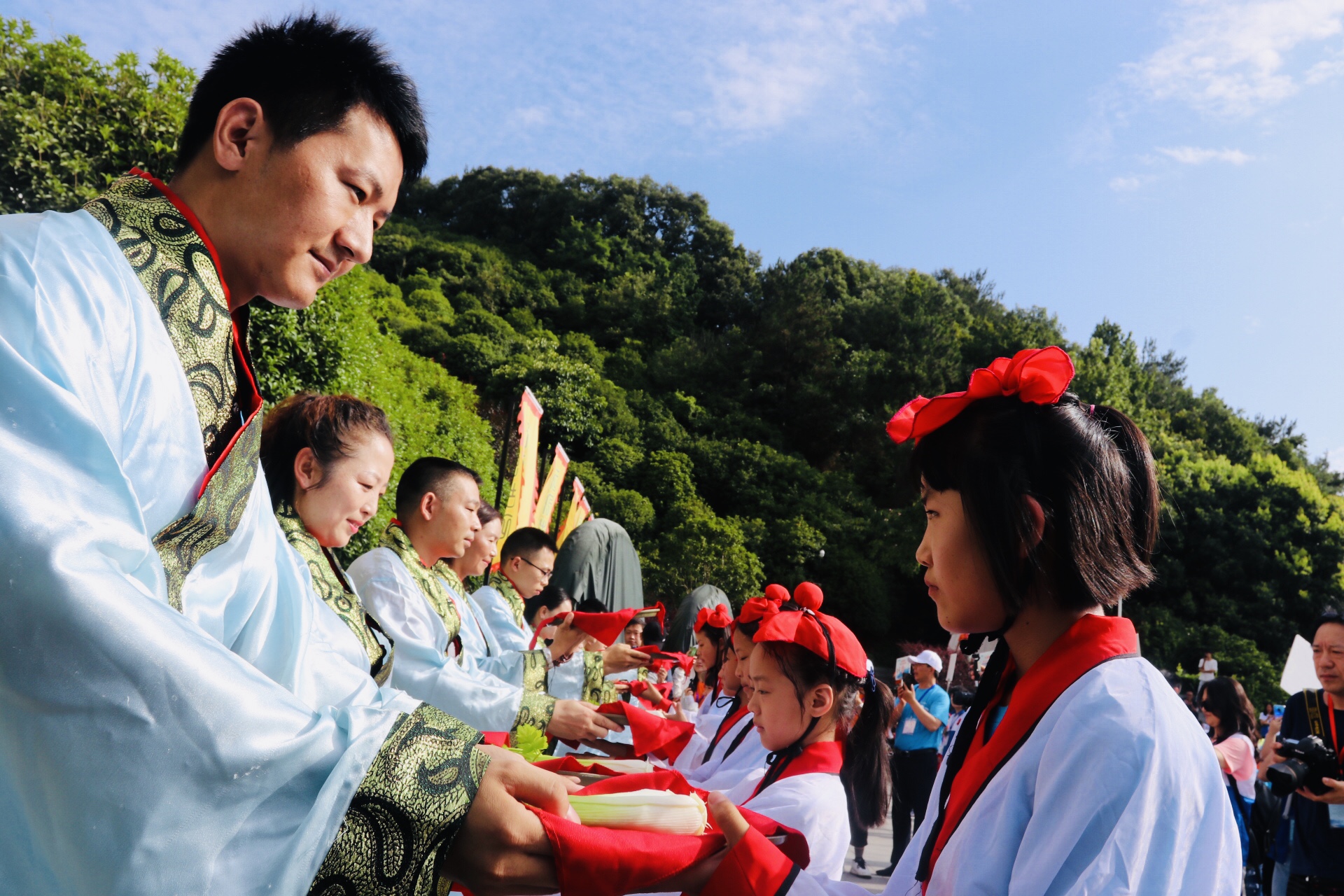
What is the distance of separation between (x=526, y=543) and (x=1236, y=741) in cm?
572

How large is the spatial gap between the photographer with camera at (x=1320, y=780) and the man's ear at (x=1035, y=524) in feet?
13.9

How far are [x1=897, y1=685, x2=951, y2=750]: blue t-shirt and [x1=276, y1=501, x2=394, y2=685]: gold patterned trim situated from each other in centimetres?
756

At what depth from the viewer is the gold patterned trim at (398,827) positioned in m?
1.05

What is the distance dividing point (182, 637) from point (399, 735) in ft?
0.94

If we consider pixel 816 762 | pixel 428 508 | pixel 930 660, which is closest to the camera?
pixel 816 762

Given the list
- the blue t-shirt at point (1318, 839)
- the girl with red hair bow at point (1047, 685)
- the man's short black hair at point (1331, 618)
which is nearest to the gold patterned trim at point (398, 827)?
the girl with red hair bow at point (1047, 685)

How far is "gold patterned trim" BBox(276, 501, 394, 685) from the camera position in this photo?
259 cm

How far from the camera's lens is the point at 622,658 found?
183 inches

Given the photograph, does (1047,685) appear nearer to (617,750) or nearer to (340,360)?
(617,750)

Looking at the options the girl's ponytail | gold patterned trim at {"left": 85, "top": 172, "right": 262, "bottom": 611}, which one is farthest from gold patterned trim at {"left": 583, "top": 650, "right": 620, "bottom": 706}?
gold patterned trim at {"left": 85, "top": 172, "right": 262, "bottom": 611}

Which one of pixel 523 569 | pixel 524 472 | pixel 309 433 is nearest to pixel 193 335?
pixel 309 433

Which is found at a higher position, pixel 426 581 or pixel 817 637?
pixel 817 637

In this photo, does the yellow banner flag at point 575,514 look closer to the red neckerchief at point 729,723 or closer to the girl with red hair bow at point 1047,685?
the red neckerchief at point 729,723

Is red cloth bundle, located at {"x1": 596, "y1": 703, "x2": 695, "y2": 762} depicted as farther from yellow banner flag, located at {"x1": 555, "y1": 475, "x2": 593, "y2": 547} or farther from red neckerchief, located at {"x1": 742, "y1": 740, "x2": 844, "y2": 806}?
yellow banner flag, located at {"x1": 555, "y1": 475, "x2": 593, "y2": 547}
